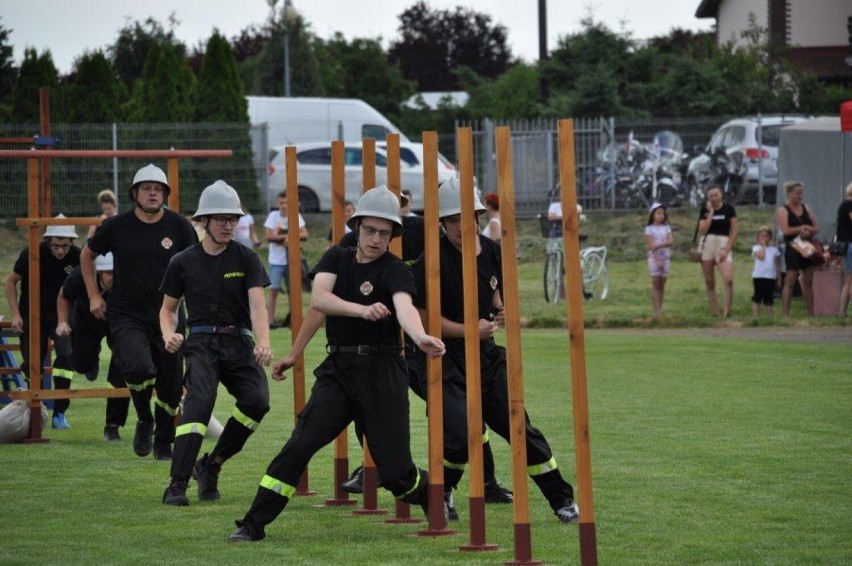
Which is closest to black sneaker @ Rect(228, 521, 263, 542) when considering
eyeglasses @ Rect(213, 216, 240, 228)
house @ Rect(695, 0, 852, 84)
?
eyeglasses @ Rect(213, 216, 240, 228)

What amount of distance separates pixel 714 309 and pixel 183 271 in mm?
15724

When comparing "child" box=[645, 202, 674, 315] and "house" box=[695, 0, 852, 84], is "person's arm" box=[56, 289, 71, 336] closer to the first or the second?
"child" box=[645, 202, 674, 315]

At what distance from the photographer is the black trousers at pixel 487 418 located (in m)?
9.32

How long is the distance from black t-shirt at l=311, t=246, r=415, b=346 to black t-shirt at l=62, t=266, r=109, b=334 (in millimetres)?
4733

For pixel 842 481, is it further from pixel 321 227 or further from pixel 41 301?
pixel 321 227

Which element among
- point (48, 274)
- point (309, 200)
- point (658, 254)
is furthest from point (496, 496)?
point (309, 200)

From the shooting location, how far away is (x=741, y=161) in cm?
3525

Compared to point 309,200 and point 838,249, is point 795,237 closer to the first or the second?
point 838,249

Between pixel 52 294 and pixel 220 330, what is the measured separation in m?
4.81

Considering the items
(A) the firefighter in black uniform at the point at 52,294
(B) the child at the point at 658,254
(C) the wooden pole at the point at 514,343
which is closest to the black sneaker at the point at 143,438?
(A) the firefighter in black uniform at the point at 52,294

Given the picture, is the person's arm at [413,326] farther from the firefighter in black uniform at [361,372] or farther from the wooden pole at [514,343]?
the wooden pole at [514,343]

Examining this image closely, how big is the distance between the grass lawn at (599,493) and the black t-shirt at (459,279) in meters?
1.25

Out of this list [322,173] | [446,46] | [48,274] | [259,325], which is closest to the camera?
[259,325]

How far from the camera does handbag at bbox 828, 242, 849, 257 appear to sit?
75.8ft
